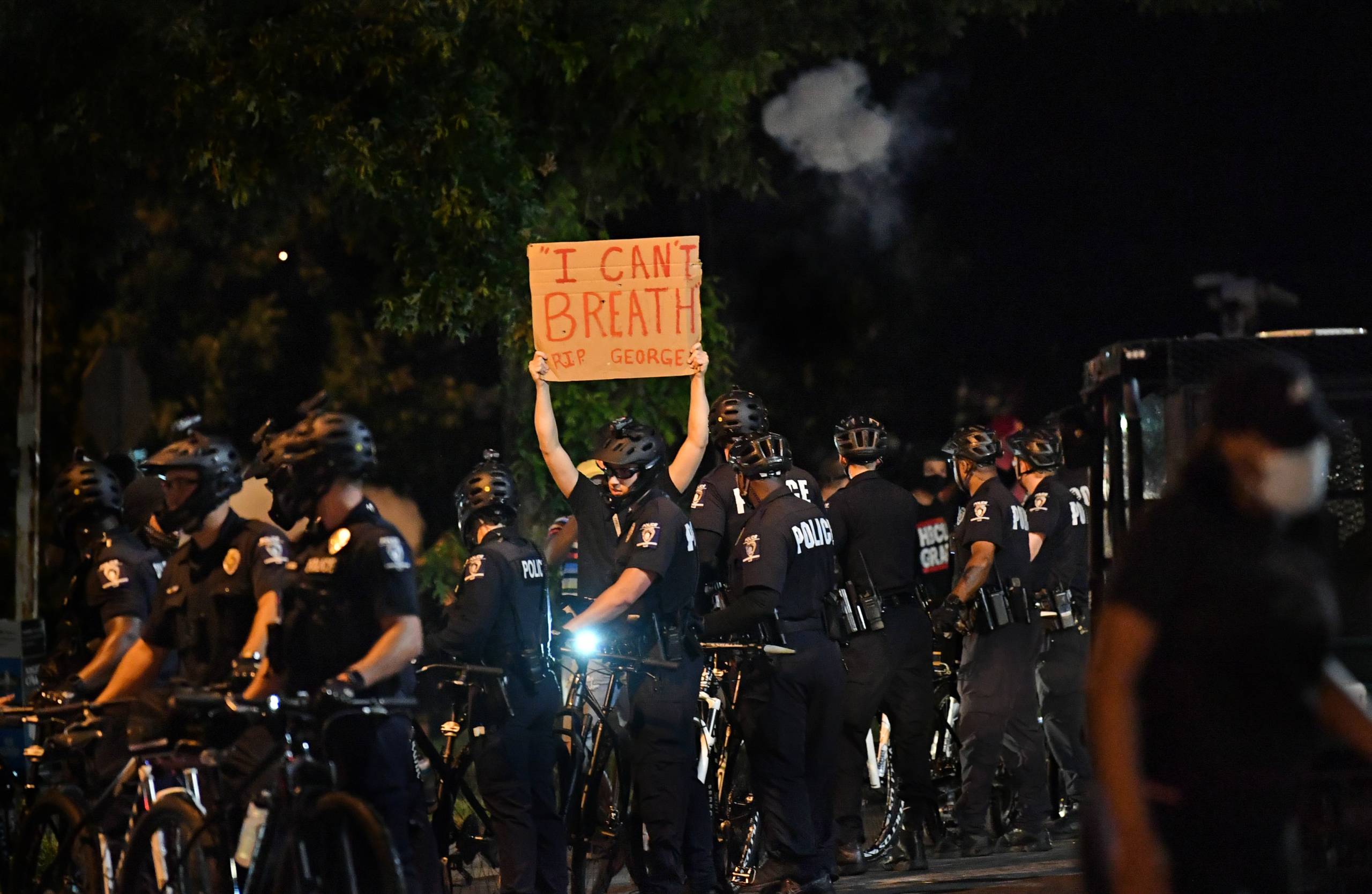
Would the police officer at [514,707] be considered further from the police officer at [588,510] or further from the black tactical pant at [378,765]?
the black tactical pant at [378,765]

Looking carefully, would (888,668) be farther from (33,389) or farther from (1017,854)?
(33,389)

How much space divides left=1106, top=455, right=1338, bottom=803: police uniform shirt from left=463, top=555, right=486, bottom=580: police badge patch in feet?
17.3

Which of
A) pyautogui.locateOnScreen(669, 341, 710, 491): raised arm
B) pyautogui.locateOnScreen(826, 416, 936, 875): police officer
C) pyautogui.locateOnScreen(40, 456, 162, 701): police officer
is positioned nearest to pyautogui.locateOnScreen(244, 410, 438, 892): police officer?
pyautogui.locateOnScreen(40, 456, 162, 701): police officer

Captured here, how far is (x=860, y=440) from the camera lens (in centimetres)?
1160

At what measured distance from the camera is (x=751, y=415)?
11352 millimetres

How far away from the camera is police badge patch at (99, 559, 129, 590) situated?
872cm

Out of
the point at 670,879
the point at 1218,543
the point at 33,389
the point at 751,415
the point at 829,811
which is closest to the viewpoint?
the point at 1218,543

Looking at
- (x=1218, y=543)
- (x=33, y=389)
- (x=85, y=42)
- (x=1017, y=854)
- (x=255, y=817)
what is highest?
(x=85, y=42)

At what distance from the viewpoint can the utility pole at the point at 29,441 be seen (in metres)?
19.9

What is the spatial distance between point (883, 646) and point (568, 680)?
388 cm

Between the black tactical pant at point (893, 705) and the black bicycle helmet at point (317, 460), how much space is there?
473 centimetres

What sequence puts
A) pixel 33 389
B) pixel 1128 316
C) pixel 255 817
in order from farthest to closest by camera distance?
pixel 1128 316
pixel 33 389
pixel 255 817

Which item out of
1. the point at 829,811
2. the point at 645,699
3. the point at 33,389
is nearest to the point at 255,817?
the point at 645,699

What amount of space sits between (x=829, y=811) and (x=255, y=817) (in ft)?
13.7
